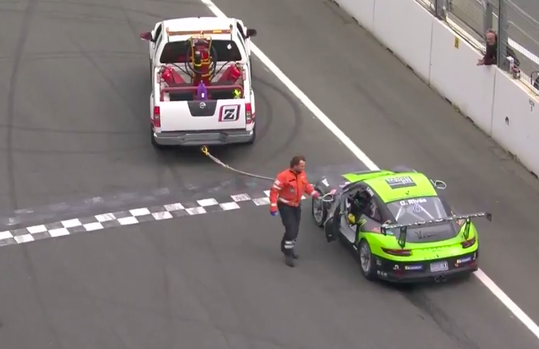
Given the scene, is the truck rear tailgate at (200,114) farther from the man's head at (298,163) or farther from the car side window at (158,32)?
the man's head at (298,163)

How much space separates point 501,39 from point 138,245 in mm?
8462

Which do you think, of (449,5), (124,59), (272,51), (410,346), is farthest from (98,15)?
(410,346)

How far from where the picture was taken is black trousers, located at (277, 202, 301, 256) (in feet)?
58.5

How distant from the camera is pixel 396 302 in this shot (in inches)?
672

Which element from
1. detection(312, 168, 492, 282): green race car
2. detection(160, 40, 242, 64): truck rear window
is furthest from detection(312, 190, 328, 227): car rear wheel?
detection(160, 40, 242, 64): truck rear window

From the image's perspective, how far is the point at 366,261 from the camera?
17562 millimetres

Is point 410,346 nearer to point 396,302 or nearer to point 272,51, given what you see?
point 396,302

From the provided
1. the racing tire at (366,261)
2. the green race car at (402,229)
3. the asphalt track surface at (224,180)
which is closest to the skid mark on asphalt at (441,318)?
the asphalt track surface at (224,180)

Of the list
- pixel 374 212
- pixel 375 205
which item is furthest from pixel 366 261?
pixel 375 205

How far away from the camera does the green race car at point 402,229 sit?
17.0 m

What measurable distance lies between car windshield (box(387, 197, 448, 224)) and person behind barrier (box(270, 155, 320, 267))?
1401mm

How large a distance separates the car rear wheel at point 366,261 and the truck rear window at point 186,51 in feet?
20.3

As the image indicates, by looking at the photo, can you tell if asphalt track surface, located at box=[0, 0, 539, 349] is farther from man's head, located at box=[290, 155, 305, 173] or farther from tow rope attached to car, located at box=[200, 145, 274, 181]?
man's head, located at box=[290, 155, 305, 173]

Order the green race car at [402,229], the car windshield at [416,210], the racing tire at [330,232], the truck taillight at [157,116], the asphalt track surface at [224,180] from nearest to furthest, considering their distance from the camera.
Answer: the asphalt track surface at [224,180], the green race car at [402,229], the car windshield at [416,210], the racing tire at [330,232], the truck taillight at [157,116]
